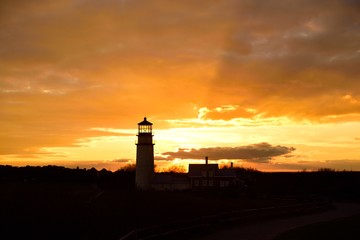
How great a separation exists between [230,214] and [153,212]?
630 cm

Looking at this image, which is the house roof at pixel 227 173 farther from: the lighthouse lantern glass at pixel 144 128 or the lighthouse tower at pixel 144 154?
the lighthouse lantern glass at pixel 144 128

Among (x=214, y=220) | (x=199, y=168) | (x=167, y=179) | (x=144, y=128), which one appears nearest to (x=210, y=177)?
(x=199, y=168)

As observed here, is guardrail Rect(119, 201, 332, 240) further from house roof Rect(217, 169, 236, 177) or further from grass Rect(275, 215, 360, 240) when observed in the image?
house roof Rect(217, 169, 236, 177)

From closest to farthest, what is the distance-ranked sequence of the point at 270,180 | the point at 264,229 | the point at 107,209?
the point at 107,209
the point at 264,229
the point at 270,180

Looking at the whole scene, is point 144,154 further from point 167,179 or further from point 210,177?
point 210,177

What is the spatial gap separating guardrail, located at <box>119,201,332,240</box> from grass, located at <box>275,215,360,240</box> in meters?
4.10

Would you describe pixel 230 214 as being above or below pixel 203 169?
below

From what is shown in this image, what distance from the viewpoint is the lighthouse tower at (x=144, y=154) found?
5825 cm

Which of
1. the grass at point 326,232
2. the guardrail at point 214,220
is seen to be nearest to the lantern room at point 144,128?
the guardrail at point 214,220

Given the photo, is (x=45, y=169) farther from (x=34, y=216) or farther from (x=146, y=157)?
(x=34, y=216)

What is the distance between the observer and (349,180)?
79250 mm

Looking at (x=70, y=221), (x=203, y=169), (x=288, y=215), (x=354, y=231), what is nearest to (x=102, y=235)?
(x=70, y=221)

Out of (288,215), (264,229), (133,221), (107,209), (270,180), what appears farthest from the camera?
(270,180)

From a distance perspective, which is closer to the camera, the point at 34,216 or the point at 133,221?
the point at 34,216
